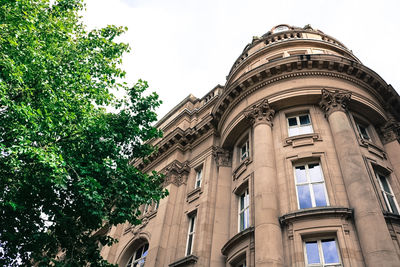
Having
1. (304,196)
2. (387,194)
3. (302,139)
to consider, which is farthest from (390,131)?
(304,196)

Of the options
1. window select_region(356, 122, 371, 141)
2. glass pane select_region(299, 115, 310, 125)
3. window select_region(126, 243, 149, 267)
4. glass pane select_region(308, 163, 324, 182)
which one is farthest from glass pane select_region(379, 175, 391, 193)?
window select_region(126, 243, 149, 267)

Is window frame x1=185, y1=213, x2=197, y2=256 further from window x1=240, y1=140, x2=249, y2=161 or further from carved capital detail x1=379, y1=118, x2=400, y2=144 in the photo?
carved capital detail x1=379, y1=118, x2=400, y2=144

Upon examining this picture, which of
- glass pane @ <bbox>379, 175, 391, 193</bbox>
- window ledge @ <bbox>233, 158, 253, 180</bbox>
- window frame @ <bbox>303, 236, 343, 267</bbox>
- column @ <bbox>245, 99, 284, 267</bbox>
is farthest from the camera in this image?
window ledge @ <bbox>233, 158, 253, 180</bbox>

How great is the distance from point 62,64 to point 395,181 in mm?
17295

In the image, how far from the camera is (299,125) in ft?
63.2

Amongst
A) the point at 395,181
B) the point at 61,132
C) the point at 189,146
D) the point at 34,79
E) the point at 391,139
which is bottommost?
the point at 61,132

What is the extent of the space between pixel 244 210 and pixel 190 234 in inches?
175

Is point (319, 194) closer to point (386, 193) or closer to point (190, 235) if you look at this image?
point (386, 193)

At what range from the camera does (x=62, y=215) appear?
1277 centimetres

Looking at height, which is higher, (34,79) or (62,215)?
(34,79)

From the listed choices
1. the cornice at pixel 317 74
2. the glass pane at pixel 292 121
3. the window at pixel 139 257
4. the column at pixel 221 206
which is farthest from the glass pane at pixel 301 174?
the window at pixel 139 257

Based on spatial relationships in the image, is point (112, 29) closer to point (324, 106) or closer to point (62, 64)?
point (62, 64)

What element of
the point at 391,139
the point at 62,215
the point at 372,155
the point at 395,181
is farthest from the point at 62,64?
the point at 391,139

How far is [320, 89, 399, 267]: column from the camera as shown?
12.1m
